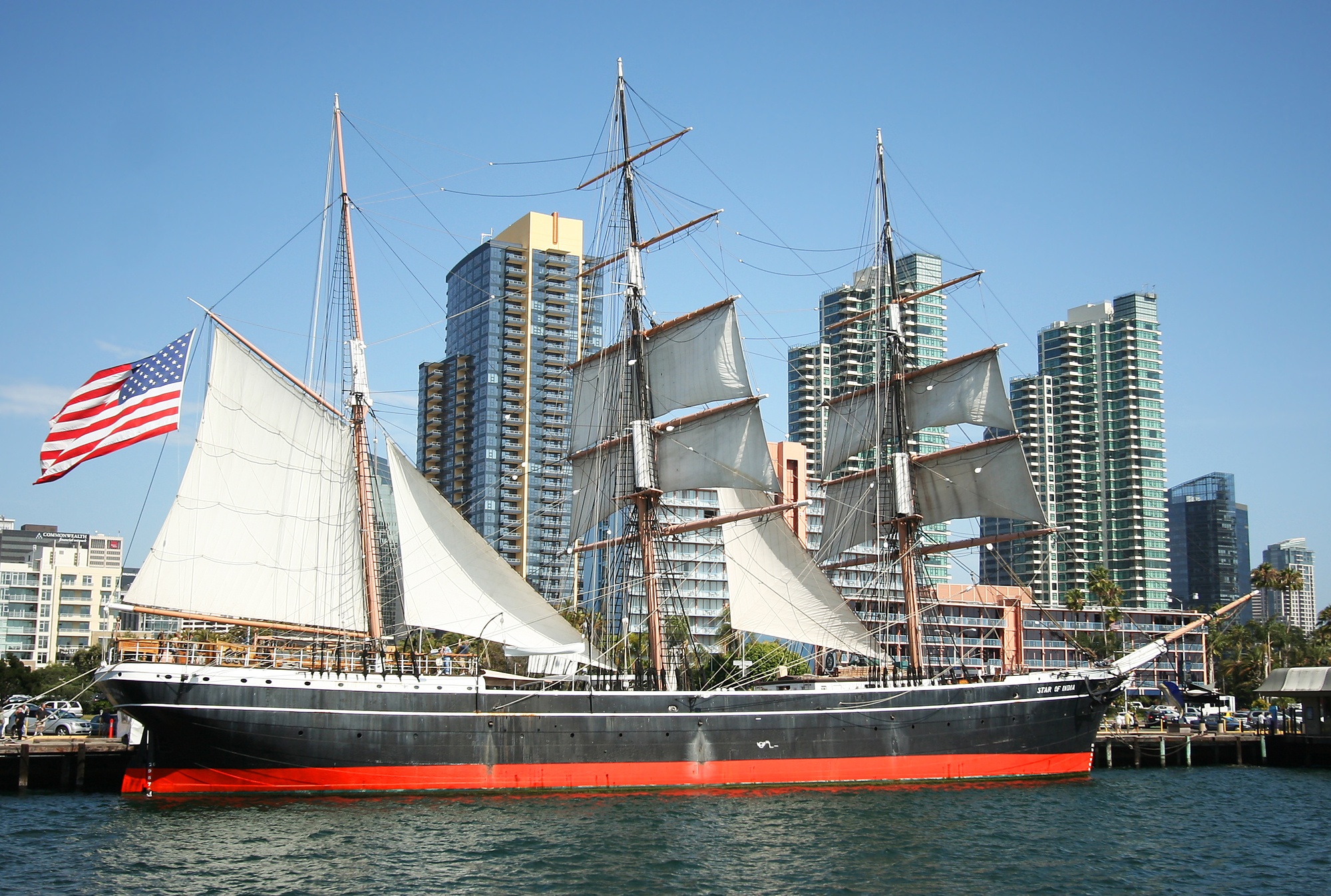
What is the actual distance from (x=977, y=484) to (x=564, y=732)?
75.9 ft

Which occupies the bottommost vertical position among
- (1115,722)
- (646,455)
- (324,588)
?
(1115,722)

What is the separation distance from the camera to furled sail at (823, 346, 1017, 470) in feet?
173

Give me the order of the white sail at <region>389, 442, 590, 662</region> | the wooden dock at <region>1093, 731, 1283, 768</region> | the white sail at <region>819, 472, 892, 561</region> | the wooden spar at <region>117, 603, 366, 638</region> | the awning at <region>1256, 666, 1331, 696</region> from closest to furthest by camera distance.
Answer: the wooden spar at <region>117, 603, 366, 638</region>, the white sail at <region>389, 442, 590, 662</region>, the white sail at <region>819, 472, 892, 561</region>, the wooden dock at <region>1093, 731, 1283, 768</region>, the awning at <region>1256, 666, 1331, 696</region>

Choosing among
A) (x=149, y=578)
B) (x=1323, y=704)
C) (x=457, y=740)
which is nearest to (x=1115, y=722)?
(x=1323, y=704)

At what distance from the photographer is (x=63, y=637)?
11225 centimetres

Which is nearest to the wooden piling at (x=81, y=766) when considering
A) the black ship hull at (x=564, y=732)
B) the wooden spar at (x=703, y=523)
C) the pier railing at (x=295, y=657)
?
the pier railing at (x=295, y=657)

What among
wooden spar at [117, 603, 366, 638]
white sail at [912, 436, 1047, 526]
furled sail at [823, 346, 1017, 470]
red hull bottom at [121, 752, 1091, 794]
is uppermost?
furled sail at [823, 346, 1017, 470]

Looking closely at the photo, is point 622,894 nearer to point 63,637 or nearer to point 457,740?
point 457,740

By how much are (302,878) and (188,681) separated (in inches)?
489

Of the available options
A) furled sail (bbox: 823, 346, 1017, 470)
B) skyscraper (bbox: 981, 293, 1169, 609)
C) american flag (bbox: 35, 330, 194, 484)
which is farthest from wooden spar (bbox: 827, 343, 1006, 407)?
skyscraper (bbox: 981, 293, 1169, 609)

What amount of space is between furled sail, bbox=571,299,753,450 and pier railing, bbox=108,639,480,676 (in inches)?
504

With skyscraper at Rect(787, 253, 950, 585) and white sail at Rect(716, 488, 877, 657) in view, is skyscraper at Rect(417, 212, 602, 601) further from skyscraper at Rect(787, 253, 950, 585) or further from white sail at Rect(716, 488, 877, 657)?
white sail at Rect(716, 488, 877, 657)

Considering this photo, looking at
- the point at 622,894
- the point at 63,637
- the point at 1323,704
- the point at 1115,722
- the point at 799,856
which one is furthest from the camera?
the point at 63,637

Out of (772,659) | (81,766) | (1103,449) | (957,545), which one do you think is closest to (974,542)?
(957,545)
